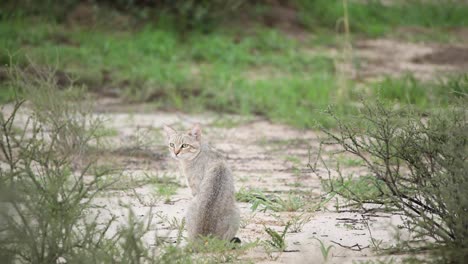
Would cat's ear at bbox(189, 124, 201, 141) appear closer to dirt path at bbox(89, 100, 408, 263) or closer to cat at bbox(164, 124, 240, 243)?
dirt path at bbox(89, 100, 408, 263)

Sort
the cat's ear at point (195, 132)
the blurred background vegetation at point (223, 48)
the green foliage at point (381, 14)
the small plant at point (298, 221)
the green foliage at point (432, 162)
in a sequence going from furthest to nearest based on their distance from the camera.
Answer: the green foliage at point (381, 14) → the blurred background vegetation at point (223, 48) → the cat's ear at point (195, 132) → the small plant at point (298, 221) → the green foliage at point (432, 162)

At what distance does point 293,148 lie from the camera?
9.01m

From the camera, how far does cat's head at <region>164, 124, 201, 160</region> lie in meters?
6.63

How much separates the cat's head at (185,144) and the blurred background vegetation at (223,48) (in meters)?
3.00

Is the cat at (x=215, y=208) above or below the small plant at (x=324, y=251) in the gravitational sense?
above

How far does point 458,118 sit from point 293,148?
3785mm

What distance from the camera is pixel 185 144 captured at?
263 inches

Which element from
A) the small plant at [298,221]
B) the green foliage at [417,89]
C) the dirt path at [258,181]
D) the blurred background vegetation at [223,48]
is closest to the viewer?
the dirt path at [258,181]

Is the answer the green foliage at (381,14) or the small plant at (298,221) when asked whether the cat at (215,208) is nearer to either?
the small plant at (298,221)

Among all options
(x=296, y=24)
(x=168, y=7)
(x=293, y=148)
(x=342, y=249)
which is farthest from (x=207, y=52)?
(x=342, y=249)

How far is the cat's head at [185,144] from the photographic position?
261 inches

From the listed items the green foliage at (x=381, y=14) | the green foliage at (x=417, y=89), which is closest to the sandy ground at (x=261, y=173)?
the green foliage at (x=417, y=89)

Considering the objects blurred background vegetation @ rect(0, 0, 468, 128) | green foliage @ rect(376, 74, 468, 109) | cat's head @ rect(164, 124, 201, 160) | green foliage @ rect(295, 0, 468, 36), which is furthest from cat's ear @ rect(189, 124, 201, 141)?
green foliage @ rect(295, 0, 468, 36)

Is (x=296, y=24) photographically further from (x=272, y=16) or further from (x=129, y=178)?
(x=129, y=178)
